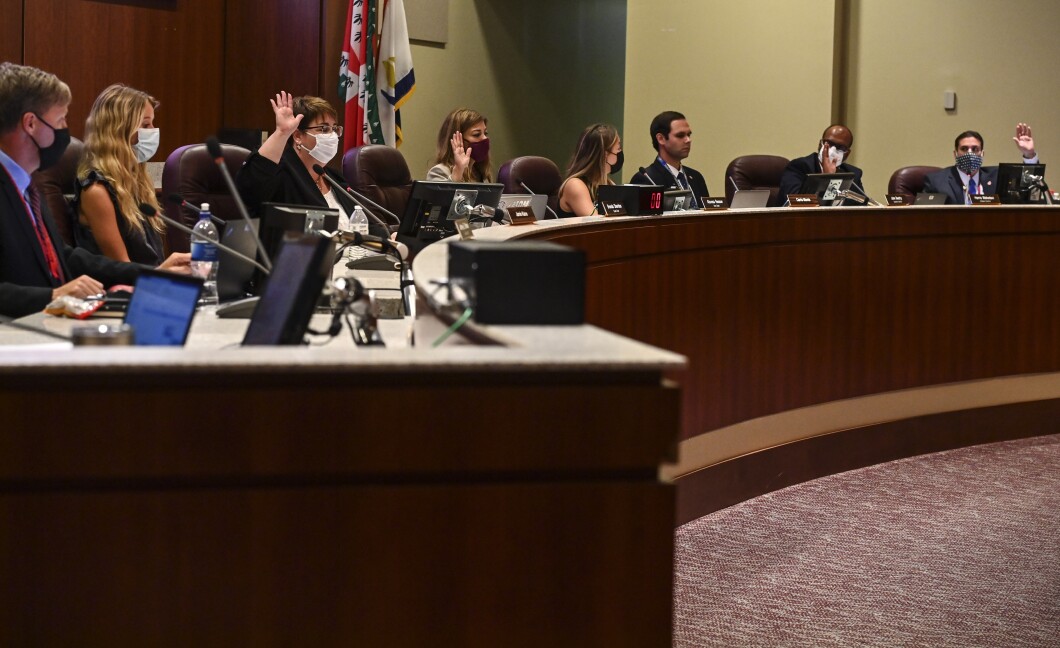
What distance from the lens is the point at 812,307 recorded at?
4.13 metres

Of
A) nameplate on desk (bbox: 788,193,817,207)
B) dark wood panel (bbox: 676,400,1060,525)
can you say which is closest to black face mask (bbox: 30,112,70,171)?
dark wood panel (bbox: 676,400,1060,525)

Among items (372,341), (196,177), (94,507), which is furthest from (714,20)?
(94,507)

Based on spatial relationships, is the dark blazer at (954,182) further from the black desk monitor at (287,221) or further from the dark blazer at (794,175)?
the black desk monitor at (287,221)

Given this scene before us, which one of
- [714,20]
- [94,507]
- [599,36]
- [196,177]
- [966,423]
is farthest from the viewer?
[599,36]

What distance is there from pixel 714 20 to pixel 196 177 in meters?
4.92

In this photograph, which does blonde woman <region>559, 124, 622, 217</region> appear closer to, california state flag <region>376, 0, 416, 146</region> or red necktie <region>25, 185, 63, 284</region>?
A: california state flag <region>376, 0, 416, 146</region>

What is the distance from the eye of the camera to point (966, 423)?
184 inches

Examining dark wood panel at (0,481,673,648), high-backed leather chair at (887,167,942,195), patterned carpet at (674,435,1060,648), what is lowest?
patterned carpet at (674,435,1060,648)

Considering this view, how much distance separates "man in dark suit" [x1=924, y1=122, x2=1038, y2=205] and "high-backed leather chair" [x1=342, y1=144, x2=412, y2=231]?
283 cm

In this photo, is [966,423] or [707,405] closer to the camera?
→ [707,405]

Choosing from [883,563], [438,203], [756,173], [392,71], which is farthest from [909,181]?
[883,563]

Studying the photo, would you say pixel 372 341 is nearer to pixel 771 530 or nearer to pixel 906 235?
pixel 771 530

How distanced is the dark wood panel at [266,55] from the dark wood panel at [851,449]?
3.99 metres

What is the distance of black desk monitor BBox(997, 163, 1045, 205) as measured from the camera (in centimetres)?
513
